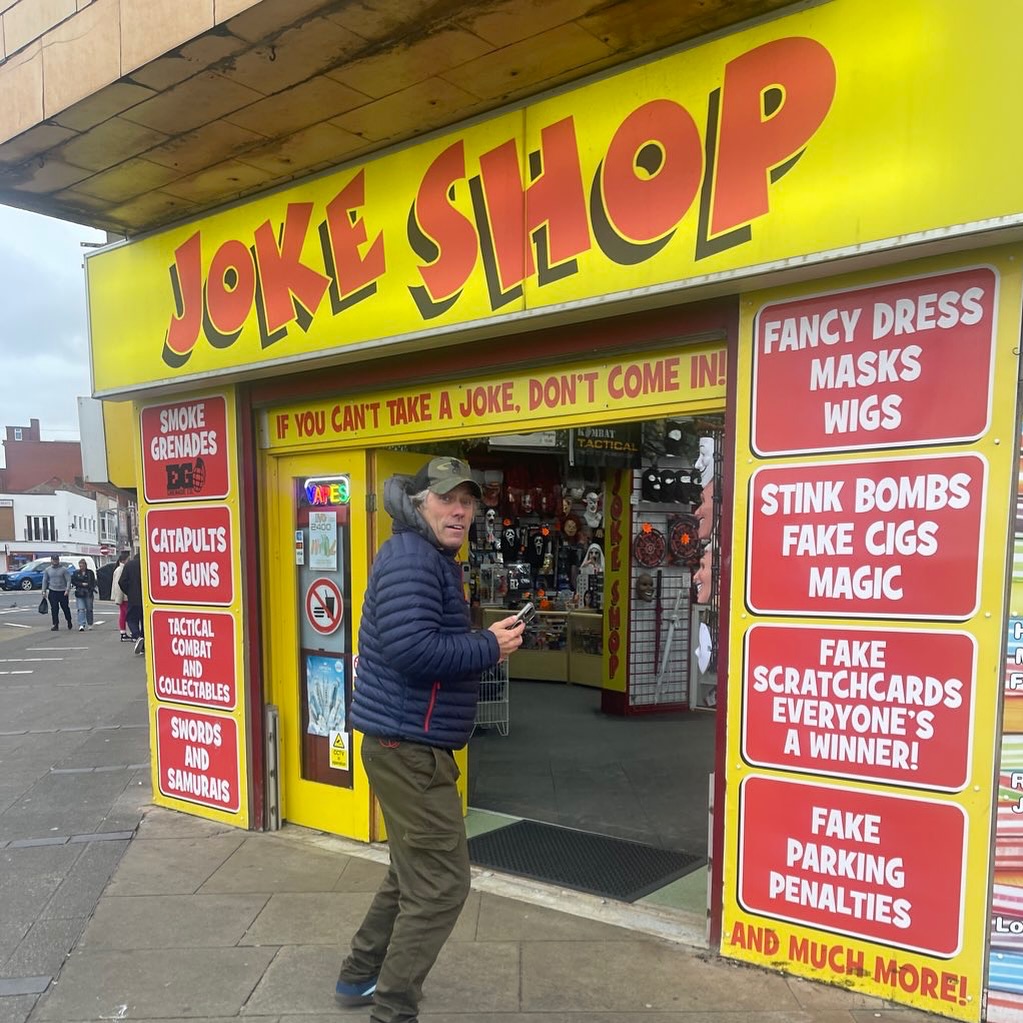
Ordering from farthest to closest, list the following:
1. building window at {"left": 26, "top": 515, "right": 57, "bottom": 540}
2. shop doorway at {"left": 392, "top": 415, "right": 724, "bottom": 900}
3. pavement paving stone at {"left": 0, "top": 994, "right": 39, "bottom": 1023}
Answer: building window at {"left": 26, "top": 515, "right": 57, "bottom": 540}, shop doorway at {"left": 392, "top": 415, "right": 724, "bottom": 900}, pavement paving stone at {"left": 0, "top": 994, "right": 39, "bottom": 1023}

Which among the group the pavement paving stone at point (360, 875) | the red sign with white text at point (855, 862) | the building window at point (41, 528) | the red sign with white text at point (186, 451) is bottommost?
the building window at point (41, 528)

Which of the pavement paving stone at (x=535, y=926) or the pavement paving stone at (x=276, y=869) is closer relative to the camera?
the pavement paving stone at (x=535, y=926)

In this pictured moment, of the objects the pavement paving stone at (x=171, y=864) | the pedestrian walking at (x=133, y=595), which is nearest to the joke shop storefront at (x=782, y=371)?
the pavement paving stone at (x=171, y=864)

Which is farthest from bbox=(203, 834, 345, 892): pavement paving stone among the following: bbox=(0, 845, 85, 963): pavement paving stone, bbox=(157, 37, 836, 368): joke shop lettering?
bbox=(157, 37, 836, 368): joke shop lettering

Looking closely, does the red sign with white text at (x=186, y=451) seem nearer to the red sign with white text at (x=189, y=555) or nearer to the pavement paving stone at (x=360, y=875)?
the red sign with white text at (x=189, y=555)

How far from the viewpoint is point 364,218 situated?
3.90m

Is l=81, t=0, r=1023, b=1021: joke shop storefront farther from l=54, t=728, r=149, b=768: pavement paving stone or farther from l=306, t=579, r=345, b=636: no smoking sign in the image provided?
l=54, t=728, r=149, b=768: pavement paving stone

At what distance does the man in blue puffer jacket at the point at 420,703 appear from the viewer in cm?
248

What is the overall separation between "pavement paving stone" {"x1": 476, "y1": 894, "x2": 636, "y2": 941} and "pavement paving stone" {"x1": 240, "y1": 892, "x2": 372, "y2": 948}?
61 centimetres

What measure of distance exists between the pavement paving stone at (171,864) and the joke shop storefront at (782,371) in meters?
0.64

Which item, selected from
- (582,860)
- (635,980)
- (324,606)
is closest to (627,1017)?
(635,980)

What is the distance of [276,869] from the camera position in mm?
4090

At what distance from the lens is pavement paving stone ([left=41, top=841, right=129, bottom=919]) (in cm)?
369

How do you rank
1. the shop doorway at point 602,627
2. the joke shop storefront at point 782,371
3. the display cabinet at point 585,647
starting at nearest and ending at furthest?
the joke shop storefront at point 782,371
the shop doorway at point 602,627
the display cabinet at point 585,647
